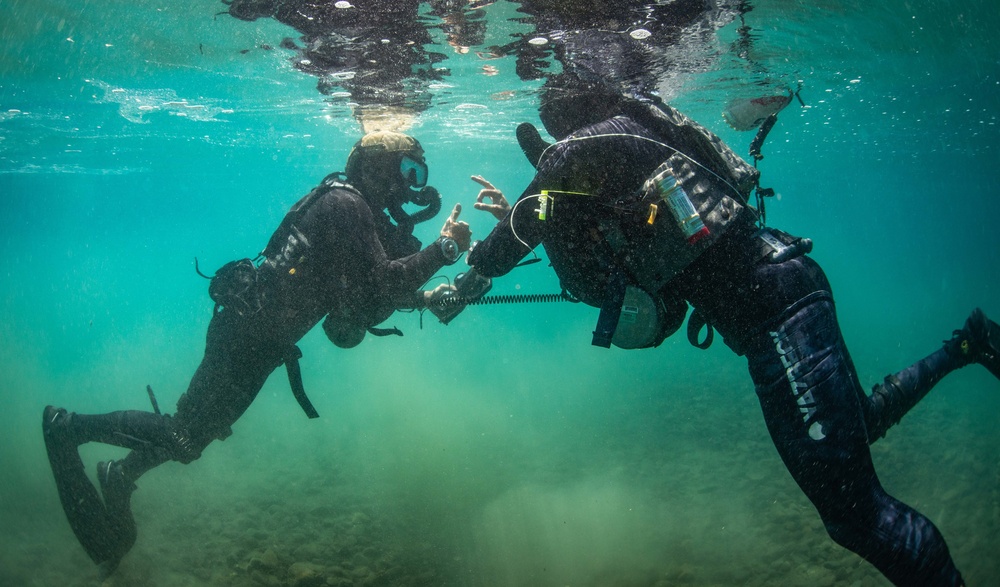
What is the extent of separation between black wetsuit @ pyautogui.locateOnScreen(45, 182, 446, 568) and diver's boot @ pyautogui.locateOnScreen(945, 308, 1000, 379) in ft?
13.4

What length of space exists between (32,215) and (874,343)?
190 feet

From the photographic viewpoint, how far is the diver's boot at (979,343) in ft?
10.8

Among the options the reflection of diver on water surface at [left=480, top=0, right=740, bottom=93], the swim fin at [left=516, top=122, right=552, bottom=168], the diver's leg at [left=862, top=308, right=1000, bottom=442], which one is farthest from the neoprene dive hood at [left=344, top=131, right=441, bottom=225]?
the diver's leg at [left=862, top=308, right=1000, bottom=442]

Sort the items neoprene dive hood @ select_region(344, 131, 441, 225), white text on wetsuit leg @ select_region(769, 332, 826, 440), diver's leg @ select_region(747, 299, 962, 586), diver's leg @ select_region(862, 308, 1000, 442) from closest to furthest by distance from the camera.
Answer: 1. diver's leg @ select_region(747, 299, 962, 586)
2. white text on wetsuit leg @ select_region(769, 332, 826, 440)
3. diver's leg @ select_region(862, 308, 1000, 442)
4. neoprene dive hood @ select_region(344, 131, 441, 225)

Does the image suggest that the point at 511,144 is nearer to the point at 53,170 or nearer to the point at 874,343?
the point at 53,170

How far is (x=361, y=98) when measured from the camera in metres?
11.6

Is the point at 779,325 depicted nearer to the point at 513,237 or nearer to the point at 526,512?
the point at 513,237

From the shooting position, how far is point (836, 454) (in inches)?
88.4

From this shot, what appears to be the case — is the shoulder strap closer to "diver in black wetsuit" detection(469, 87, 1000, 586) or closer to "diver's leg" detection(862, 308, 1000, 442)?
"diver in black wetsuit" detection(469, 87, 1000, 586)

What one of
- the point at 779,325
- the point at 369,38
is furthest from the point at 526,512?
the point at 369,38

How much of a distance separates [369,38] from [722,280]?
291 inches

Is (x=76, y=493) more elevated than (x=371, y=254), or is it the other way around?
(x=371, y=254)

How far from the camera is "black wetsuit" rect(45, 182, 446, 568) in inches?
176

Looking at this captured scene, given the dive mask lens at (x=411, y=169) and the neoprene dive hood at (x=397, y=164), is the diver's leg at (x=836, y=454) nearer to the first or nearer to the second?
the neoprene dive hood at (x=397, y=164)
